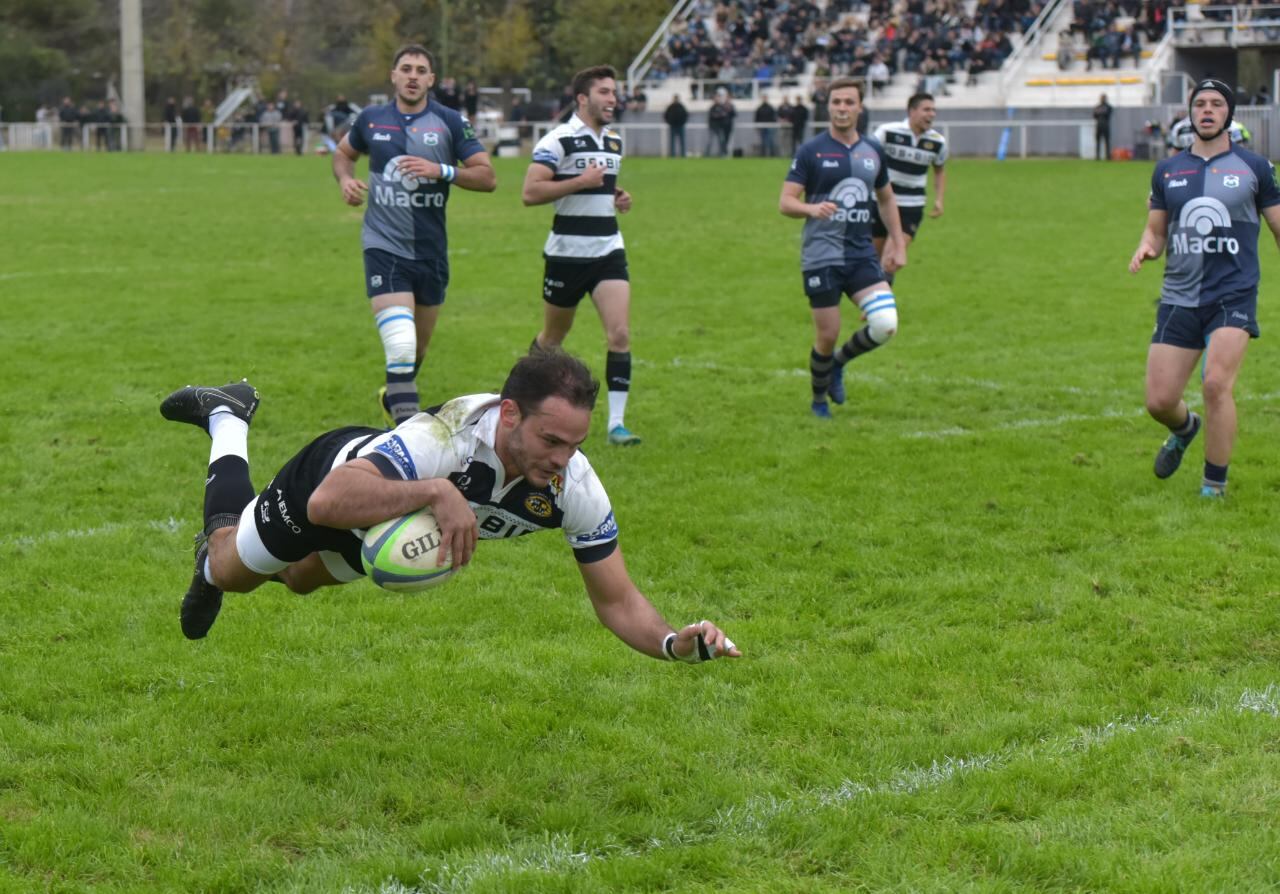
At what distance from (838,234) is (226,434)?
6007 millimetres

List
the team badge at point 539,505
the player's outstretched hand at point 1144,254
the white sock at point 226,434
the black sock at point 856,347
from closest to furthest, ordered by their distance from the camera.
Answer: the team badge at point 539,505, the white sock at point 226,434, the player's outstretched hand at point 1144,254, the black sock at point 856,347

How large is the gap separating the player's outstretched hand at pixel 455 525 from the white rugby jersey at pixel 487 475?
241mm

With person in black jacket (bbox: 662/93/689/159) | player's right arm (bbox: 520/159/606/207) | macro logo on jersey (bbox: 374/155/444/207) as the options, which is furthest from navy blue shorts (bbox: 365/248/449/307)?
person in black jacket (bbox: 662/93/689/159)

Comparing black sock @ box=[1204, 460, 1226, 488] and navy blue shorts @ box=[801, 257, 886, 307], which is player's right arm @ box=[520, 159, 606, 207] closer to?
navy blue shorts @ box=[801, 257, 886, 307]

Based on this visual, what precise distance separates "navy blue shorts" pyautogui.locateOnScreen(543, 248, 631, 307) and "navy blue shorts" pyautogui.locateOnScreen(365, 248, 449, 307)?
759 millimetres

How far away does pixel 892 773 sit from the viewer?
4.99 m

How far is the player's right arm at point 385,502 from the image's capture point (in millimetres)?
4449

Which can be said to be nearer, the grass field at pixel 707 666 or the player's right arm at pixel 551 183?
the grass field at pixel 707 666

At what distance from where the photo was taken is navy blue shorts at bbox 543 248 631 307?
10.3 m

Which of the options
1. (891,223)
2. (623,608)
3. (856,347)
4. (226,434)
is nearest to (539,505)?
(623,608)

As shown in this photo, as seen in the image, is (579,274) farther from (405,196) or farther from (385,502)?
(385,502)

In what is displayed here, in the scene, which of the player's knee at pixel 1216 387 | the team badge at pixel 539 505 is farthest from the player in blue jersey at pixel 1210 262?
the team badge at pixel 539 505

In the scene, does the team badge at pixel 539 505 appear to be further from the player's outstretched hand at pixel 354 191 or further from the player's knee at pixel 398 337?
the player's outstretched hand at pixel 354 191

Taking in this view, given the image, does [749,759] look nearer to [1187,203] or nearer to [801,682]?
[801,682]
